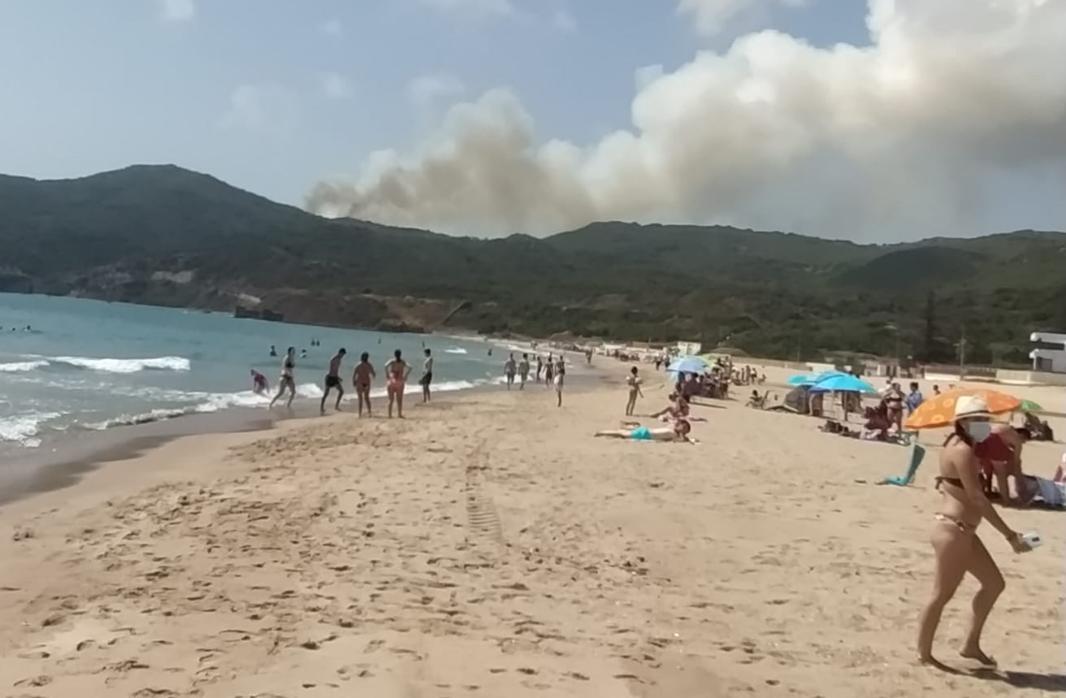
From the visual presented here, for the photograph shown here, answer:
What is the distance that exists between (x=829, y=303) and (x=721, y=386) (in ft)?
370

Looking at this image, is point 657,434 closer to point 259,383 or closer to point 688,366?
point 688,366

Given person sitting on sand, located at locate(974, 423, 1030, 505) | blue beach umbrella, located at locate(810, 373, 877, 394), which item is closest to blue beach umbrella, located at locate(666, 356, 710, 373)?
blue beach umbrella, located at locate(810, 373, 877, 394)

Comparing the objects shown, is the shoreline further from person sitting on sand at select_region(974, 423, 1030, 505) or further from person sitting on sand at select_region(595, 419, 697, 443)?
person sitting on sand at select_region(974, 423, 1030, 505)

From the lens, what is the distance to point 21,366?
1224 inches

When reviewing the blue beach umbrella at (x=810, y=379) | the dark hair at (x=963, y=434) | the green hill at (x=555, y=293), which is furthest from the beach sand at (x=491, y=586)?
the green hill at (x=555, y=293)

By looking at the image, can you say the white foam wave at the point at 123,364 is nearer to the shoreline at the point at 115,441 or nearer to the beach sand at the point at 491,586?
the shoreline at the point at 115,441

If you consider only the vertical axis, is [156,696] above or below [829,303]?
below

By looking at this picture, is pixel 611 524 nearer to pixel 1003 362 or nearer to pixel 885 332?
pixel 1003 362

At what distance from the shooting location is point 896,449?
18.0m

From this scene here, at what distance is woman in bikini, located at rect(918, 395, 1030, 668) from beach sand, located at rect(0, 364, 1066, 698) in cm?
47

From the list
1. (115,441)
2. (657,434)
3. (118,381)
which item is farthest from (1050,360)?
(115,441)

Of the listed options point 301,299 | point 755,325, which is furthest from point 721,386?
point 301,299

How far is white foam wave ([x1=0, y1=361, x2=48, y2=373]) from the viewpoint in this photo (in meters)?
29.3

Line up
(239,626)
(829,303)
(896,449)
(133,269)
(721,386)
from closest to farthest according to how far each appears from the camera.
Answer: (239,626) → (896,449) → (721,386) → (829,303) → (133,269)
